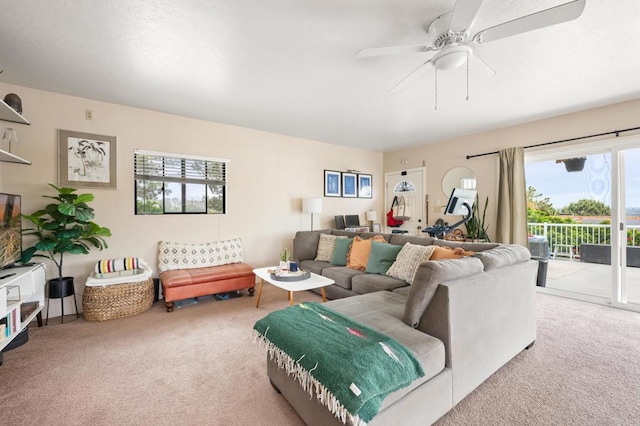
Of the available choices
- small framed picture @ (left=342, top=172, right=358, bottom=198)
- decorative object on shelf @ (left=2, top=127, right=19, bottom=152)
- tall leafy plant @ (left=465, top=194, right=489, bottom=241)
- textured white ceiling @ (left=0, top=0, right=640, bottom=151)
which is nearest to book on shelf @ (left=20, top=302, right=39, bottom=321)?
decorative object on shelf @ (left=2, top=127, right=19, bottom=152)

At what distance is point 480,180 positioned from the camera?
181 inches

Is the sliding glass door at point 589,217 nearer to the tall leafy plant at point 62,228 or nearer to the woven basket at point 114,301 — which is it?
the woven basket at point 114,301

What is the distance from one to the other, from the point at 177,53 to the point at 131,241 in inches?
97.2

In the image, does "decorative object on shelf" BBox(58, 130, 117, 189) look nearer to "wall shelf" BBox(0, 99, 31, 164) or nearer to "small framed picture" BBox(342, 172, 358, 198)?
"wall shelf" BBox(0, 99, 31, 164)

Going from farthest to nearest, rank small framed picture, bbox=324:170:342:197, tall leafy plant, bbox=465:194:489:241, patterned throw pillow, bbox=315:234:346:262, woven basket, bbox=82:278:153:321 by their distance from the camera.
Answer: small framed picture, bbox=324:170:342:197, tall leafy plant, bbox=465:194:489:241, patterned throw pillow, bbox=315:234:346:262, woven basket, bbox=82:278:153:321

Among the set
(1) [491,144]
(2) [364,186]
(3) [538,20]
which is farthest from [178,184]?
(1) [491,144]

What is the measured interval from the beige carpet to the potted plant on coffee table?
0.74 m

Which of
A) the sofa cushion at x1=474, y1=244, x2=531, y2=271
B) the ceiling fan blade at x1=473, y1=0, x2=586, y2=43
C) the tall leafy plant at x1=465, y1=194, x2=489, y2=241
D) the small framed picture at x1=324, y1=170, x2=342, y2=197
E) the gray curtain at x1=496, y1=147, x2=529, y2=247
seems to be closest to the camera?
the ceiling fan blade at x1=473, y1=0, x2=586, y2=43

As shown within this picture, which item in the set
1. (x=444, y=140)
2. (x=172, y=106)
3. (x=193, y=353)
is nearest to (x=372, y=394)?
(x=193, y=353)

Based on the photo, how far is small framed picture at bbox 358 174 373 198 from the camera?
589 centimetres

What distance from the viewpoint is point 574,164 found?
3838mm

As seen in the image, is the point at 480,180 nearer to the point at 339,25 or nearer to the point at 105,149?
the point at 339,25

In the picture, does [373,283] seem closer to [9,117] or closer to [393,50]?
[393,50]

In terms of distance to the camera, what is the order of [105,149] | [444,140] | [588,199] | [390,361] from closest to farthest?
[390,361] → [105,149] → [588,199] → [444,140]
